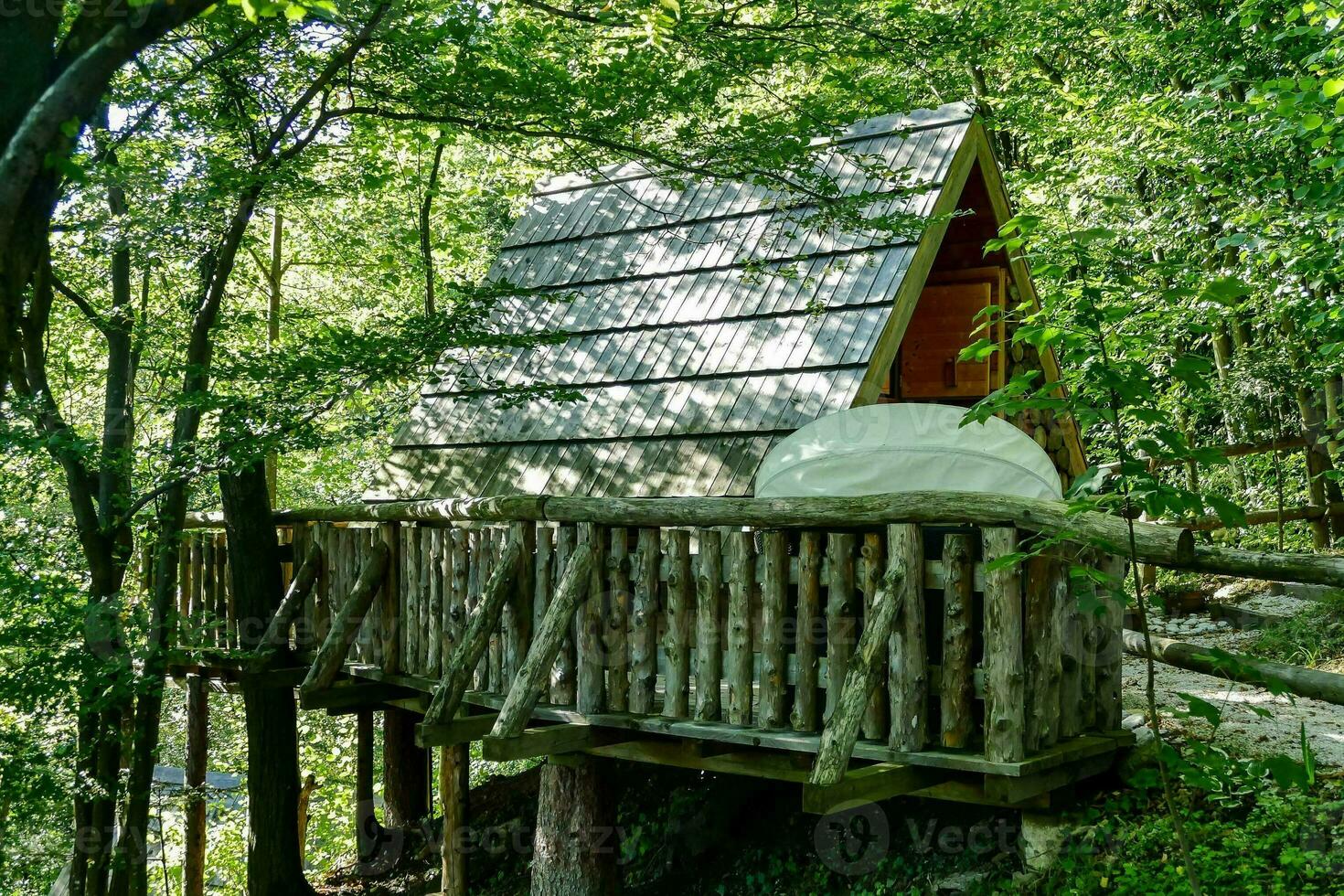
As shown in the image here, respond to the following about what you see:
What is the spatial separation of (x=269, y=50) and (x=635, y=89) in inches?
112

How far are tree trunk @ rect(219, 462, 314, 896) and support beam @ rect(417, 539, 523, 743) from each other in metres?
3.26

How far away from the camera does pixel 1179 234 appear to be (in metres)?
11.0

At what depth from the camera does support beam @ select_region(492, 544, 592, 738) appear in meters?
5.96

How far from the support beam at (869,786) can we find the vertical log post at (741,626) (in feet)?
2.35

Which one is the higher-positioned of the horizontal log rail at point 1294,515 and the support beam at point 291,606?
the horizontal log rail at point 1294,515

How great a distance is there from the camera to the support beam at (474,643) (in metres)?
6.32

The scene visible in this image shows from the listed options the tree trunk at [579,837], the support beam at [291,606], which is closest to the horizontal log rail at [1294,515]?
the tree trunk at [579,837]

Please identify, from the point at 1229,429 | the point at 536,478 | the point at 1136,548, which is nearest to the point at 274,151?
the point at 536,478

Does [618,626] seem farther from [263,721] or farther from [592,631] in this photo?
[263,721]

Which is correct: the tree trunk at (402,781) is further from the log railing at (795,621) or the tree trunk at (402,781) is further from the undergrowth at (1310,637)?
the undergrowth at (1310,637)

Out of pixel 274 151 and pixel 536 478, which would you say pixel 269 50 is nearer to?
pixel 274 151

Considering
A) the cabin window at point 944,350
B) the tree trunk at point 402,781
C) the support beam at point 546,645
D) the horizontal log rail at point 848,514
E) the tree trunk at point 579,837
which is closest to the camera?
the horizontal log rail at point 848,514

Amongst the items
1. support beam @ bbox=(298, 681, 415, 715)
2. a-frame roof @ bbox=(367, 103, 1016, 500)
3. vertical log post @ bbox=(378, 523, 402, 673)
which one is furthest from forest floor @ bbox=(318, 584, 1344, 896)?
a-frame roof @ bbox=(367, 103, 1016, 500)

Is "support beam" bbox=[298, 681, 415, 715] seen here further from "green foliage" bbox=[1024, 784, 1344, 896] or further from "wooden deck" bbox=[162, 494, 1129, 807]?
"green foliage" bbox=[1024, 784, 1344, 896]
